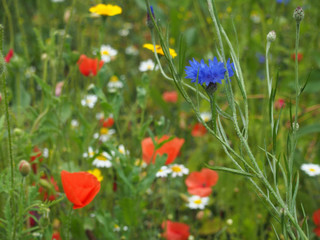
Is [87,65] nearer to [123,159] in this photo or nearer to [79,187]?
[123,159]

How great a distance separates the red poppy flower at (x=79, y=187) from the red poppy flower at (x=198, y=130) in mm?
720

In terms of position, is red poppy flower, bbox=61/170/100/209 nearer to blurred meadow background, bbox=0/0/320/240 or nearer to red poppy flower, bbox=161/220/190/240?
blurred meadow background, bbox=0/0/320/240

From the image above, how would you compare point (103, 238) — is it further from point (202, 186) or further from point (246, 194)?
point (246, 194)

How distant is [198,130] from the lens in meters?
1.53

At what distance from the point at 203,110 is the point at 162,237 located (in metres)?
0.49

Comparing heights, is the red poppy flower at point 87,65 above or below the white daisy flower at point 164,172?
above

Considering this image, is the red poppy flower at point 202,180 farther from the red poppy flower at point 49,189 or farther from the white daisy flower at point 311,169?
the red poppy flower at point 49,189

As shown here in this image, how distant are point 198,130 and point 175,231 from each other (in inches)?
18.4

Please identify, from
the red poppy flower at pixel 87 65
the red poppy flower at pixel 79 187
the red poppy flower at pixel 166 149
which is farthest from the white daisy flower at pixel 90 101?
the red poppy flower at pixel 79 187

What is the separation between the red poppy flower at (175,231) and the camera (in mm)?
1121

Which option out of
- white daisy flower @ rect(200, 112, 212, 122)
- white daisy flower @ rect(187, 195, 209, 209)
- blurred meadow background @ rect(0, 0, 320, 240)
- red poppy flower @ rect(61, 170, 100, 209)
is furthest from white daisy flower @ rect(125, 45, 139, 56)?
red poppy flower @ rect(61, 170, 100, 209)

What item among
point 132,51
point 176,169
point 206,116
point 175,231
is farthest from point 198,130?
point 132,51

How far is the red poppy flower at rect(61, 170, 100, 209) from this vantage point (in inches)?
31.8

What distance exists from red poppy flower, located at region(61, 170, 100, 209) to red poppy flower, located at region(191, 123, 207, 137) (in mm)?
720
